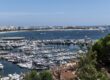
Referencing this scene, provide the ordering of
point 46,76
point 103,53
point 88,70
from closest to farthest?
1. point 88,70
2. point 103,53
3. point 46,76

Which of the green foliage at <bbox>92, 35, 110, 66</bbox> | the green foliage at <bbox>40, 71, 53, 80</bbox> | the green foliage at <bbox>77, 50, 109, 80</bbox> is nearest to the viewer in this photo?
the green foliage at <bbox>77, 50, 109, 80</bbox>

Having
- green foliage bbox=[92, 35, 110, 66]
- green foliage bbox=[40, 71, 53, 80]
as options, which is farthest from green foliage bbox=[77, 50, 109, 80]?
green foliage bbox=[40, 71, 53, 80]

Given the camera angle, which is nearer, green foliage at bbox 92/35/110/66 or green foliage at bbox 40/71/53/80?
green foliage at bbox 92/35/110/66

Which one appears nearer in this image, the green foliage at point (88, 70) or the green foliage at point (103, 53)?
the green foliage at point (88, 70)

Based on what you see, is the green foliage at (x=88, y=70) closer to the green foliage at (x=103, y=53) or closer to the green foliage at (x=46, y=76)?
the green foliage at (x=103, y=53)

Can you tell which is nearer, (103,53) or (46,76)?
(103,53)

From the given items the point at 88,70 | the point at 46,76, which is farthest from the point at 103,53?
the point at 88,70

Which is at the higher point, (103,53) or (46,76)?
(103,53)

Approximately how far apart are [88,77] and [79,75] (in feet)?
3.95

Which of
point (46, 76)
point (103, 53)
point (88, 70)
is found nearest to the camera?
point (88, 70)

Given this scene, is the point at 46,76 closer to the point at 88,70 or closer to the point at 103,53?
the point at 103,53

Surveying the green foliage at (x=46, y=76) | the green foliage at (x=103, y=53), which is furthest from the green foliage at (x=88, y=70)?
the green foliage at (x=46, y=76)

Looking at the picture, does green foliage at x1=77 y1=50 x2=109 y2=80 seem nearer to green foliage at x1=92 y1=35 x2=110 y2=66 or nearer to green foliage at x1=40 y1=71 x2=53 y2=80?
green foliage at x1=92 y1=35 x2=110 y2=66

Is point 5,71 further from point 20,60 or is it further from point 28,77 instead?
point 28,77
